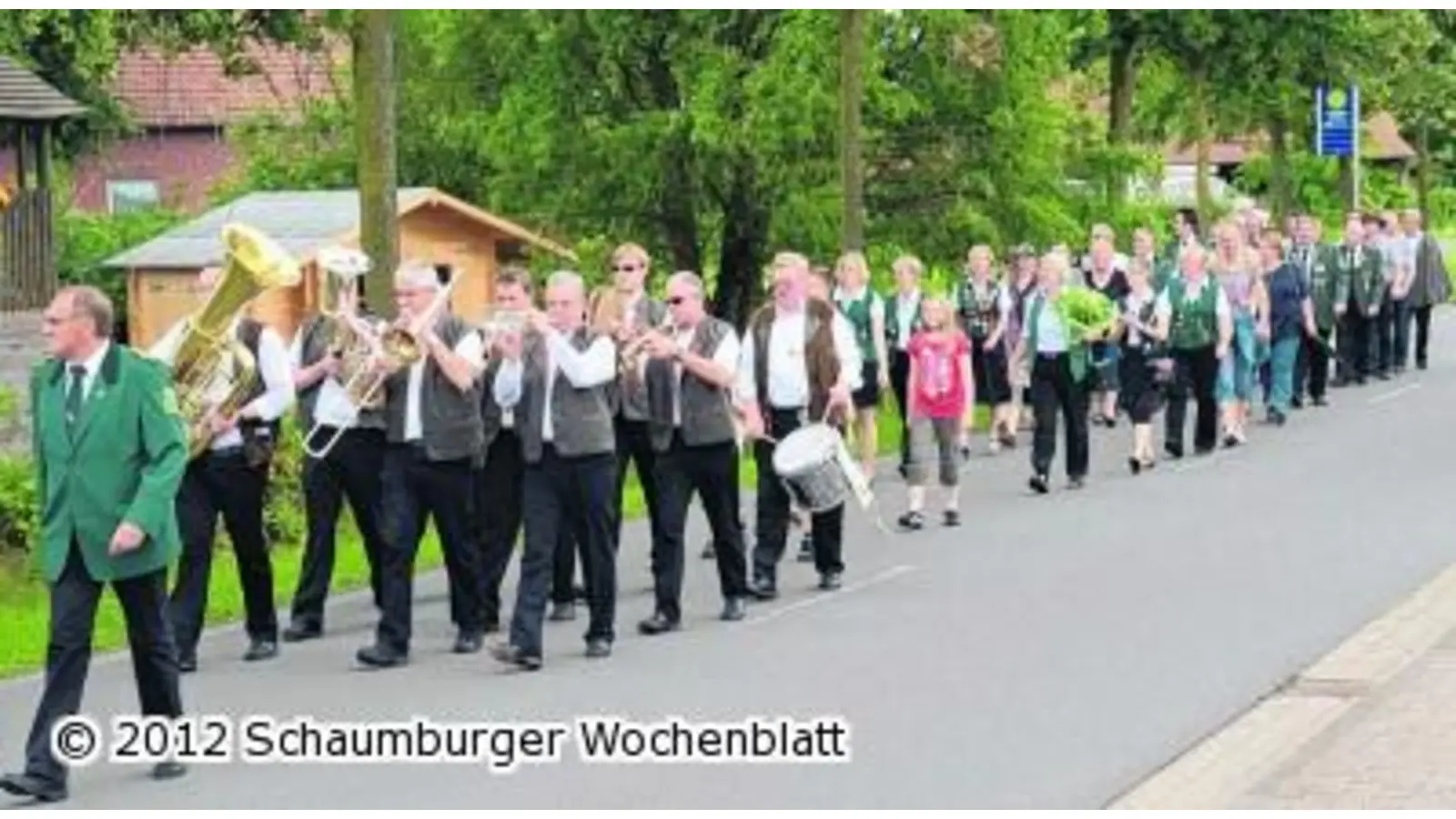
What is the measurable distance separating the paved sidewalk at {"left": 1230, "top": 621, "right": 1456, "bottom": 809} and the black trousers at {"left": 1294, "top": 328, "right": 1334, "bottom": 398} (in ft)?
49.9

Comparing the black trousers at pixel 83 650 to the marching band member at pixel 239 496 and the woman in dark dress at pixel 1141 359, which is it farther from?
the woman in dark dress at pixel 1141 359

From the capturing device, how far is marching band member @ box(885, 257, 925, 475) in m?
21.8

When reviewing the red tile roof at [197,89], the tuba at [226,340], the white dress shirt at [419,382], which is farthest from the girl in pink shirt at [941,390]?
the red tile roof at [197,89]

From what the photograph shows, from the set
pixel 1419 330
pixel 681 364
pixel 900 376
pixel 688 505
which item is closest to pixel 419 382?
pixel 681 364

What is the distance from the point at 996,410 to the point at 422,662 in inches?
456

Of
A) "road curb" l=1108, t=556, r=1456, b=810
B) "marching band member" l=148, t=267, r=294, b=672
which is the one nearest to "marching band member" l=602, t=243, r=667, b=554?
"marching band member" l=148, t=267, r=294, b=672

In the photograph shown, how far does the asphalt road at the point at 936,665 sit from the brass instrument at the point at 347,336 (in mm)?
1154

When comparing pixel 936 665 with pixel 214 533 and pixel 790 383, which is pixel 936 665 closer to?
pixel 790 383

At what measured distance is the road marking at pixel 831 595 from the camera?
14664 mm

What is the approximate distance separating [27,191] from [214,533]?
21042 millimetres

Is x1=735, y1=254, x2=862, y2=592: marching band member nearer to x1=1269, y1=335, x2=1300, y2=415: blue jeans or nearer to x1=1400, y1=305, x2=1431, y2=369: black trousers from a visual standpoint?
x1=1269, y1=335, x2=1300, y2=415: blue jeans

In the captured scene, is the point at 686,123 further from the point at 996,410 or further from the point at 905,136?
the point at 996,410

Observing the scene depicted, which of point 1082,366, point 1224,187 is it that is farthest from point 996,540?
point 1224,187

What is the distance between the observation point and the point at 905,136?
30.5m
